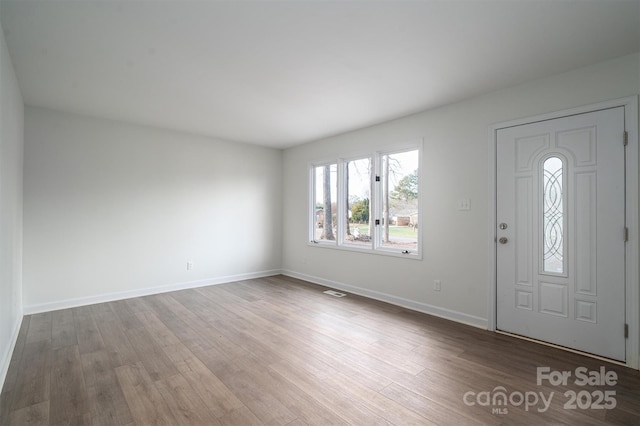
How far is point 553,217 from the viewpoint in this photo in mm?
2945

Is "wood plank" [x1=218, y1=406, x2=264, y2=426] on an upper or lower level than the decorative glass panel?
lower

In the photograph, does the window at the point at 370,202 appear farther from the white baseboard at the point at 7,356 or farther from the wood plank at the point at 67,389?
the white baseboard at the point at 7,356

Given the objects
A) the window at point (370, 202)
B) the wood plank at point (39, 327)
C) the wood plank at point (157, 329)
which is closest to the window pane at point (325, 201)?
the window at point (370, 202)

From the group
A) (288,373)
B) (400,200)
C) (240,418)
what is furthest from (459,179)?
(240,418)

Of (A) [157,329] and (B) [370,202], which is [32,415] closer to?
(A) [157,329]

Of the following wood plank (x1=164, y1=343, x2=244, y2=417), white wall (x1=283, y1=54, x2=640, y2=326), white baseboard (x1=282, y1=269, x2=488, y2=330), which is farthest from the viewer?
white baseboard (x1=282, y1=269, x2=488, y2=330)

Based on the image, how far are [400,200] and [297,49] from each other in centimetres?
259

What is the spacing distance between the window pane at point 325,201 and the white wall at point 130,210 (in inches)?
44.9

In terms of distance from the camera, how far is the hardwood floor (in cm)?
194

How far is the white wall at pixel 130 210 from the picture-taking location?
3918 millimetres

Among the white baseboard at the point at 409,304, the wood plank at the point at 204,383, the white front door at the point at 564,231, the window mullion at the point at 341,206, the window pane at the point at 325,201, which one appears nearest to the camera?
the wood plank at the point at 204,383

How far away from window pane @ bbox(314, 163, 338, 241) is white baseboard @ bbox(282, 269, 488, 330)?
814 mm

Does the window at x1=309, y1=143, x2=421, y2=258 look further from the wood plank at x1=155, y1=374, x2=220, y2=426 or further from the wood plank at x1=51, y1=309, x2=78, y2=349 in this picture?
the wood plank at x1=51, y1=309, x2=78, y2=349

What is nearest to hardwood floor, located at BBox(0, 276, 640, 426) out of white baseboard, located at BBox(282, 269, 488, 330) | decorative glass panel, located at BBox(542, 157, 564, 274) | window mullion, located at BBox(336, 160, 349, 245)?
white baseboard, located at BBox(282, 269, 488, 330)
